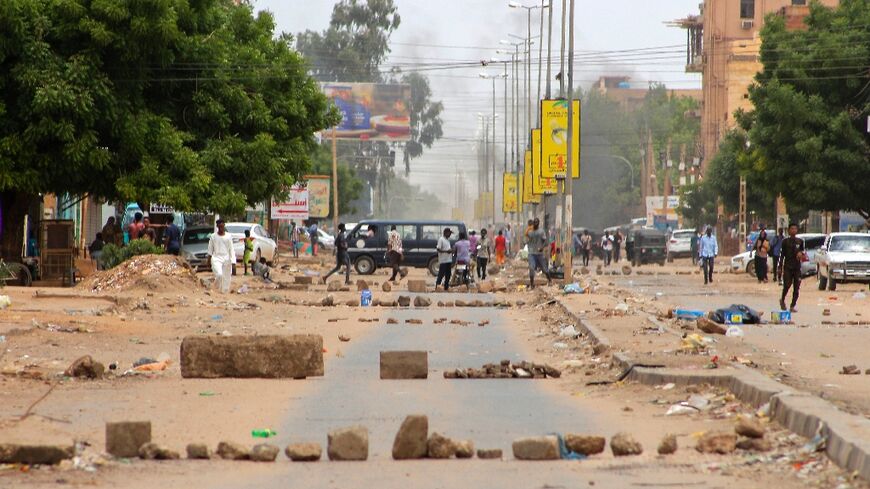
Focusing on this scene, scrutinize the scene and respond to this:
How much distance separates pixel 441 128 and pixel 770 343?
334 feet

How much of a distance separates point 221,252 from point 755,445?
2207cm

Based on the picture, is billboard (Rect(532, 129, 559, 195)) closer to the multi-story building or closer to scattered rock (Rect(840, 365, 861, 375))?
scattered rock (Rect(840, 365, 861, 375))

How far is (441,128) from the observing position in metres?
120

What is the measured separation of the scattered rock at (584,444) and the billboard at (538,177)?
37999mm

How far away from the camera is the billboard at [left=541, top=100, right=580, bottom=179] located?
4088 centimetres

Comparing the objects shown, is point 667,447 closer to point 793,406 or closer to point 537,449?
point 537,449

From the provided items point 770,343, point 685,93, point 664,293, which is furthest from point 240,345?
point 685,93

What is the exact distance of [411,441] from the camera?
8859 millimetres

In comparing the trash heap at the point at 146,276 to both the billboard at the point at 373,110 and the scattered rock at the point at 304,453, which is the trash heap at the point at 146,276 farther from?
the billboard at the point at 373,110

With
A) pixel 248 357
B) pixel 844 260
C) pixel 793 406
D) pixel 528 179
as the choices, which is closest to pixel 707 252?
pixel 844 260

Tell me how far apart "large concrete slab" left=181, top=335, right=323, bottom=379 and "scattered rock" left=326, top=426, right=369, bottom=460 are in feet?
18.0

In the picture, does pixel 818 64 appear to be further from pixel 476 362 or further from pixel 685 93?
pixel 685 93

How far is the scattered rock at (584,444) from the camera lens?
29.0ft

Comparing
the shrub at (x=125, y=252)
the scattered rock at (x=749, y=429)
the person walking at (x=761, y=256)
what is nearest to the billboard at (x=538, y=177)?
the person walking at (x=761, y=256)
